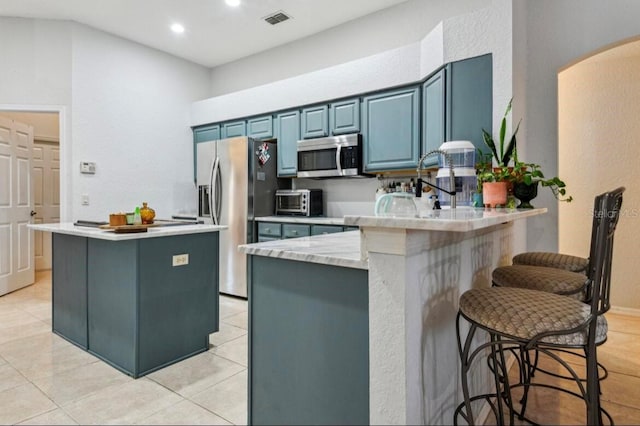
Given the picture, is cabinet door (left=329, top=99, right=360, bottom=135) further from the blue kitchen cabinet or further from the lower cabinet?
the blue kitchen cabinet

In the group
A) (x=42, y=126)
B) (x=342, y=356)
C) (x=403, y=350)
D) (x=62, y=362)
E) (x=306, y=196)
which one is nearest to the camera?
(x=403, y=350)

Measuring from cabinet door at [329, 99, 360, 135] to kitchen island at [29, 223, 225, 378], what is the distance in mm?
1812

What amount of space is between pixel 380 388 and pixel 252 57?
4.87 m

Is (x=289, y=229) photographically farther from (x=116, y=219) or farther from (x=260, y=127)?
(x=116, y=219)

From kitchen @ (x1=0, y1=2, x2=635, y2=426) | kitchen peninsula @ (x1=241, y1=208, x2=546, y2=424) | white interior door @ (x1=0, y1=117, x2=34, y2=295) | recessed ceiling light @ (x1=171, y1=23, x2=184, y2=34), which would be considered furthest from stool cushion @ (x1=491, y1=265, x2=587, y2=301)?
white interior door @ (x1=0, y1=117, x2=34, y2=295)

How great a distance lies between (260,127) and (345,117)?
1224 mm

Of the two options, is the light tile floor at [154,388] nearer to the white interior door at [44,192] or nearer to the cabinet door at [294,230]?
Result: the cabinet door at [294,230]

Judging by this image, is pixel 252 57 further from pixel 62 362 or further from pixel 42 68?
pixel 62 362

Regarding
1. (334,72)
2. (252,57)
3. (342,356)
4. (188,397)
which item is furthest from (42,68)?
(342,356)

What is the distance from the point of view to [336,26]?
4.31 meters

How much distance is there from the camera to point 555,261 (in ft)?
7.39

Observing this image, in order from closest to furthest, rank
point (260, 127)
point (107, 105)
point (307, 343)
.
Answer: point (307, 343)
point (107, 105)
point (260, 127)

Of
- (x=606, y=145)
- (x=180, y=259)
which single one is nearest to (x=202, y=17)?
(x=180, y=259)

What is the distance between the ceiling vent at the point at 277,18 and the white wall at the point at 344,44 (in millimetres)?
530
